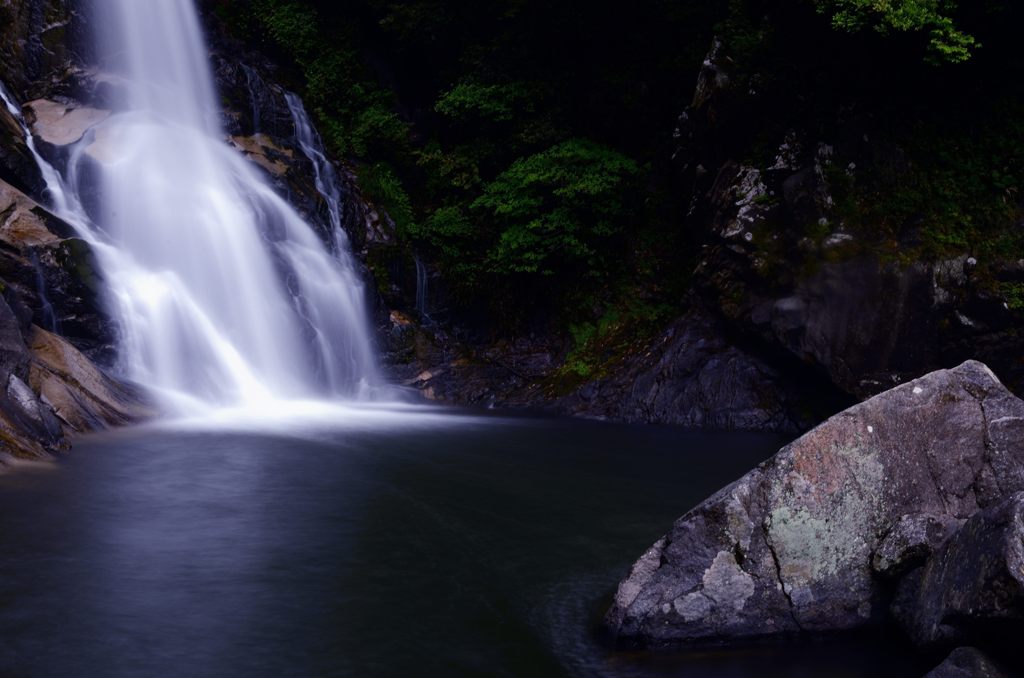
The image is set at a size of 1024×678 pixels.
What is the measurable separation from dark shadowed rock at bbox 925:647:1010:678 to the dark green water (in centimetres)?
47

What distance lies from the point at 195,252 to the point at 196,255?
6 centimetres

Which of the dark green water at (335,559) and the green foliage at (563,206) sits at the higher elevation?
the green foliage at (563,206)

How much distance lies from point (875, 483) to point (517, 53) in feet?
45.0

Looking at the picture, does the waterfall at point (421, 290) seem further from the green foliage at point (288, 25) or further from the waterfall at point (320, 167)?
the green foliage at point (288, 25)

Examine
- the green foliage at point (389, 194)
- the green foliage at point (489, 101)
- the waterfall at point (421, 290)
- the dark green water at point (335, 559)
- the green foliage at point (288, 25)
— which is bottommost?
the dark green water at point (335, 559)

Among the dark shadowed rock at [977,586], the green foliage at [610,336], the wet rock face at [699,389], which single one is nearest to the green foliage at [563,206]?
the green foliage at [610,336]

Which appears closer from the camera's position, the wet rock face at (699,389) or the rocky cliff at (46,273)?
the rocky cliff at (46,273)

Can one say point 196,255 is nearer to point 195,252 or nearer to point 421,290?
point 195,252

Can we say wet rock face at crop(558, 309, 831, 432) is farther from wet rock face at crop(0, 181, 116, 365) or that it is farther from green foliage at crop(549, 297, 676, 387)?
wet rock face at crop(0, 181, 116, 365)

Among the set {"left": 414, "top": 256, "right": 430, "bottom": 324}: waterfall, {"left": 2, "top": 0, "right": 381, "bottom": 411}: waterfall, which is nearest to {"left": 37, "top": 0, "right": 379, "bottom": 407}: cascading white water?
{"left": 2, "top": 0, "right": 381, "bottom": 411}: waterfall

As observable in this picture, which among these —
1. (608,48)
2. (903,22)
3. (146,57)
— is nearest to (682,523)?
(903,22)

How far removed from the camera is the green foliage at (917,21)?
34.2ft

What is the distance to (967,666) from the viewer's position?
3838mm

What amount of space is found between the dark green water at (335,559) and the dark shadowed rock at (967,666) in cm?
47
